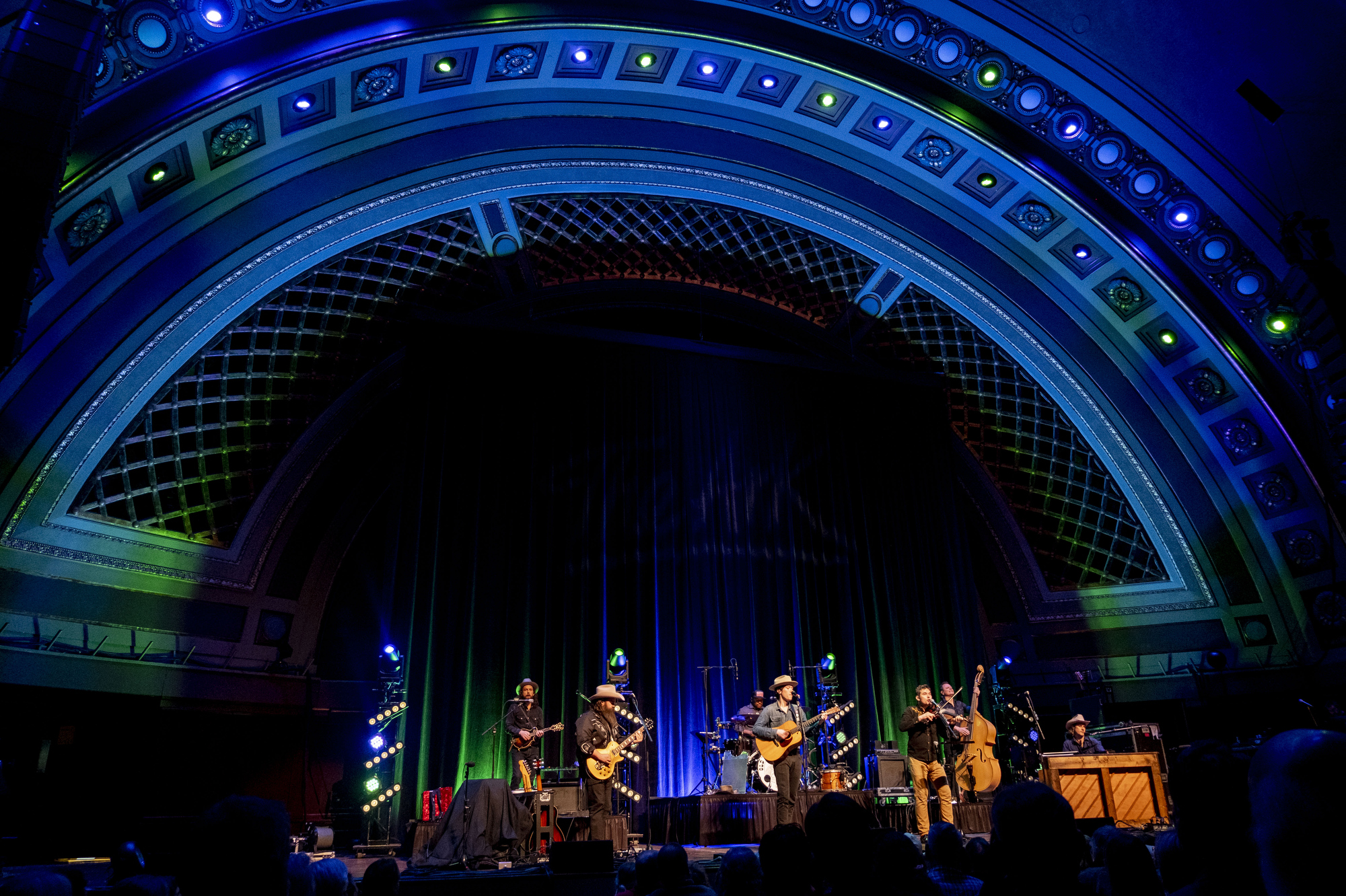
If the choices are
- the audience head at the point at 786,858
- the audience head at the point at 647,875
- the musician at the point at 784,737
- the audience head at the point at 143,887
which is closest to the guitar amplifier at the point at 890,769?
the musician at the point at 784,737

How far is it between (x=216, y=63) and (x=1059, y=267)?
434 inches

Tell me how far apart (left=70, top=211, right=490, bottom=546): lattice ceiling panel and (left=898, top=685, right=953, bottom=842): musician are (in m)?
8.56

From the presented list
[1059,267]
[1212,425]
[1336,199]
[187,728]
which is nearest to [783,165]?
[1059,267]

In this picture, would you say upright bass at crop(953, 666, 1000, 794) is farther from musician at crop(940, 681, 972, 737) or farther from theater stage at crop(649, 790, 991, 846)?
theater stage at crop(649, 790, 991, 846)

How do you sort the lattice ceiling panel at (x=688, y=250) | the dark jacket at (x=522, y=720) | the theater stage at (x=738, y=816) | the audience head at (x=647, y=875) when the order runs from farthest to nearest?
the lattice ceiling panel at (x=688, y=250) → the dark jacket at (x=522, y=720) → the theater stage at (x=738, y=816) → the audience head at (x=647, y=875)

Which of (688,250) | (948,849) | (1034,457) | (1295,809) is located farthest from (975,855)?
(1034,457)

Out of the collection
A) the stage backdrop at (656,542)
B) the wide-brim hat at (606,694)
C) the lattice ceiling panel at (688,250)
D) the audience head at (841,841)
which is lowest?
the audience head at (841,841)

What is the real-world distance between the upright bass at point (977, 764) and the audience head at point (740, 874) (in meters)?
7.76

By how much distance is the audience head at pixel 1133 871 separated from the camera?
2.76 meters

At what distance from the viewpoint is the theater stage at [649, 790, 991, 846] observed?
29.5ft

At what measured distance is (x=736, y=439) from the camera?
1357 cm

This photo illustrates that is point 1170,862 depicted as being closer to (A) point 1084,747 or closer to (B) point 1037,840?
(B) point 1037,840

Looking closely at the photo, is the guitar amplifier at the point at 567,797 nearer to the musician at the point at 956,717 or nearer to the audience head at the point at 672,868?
the musician at the point at 956,717

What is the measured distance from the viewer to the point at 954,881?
3848 mm
